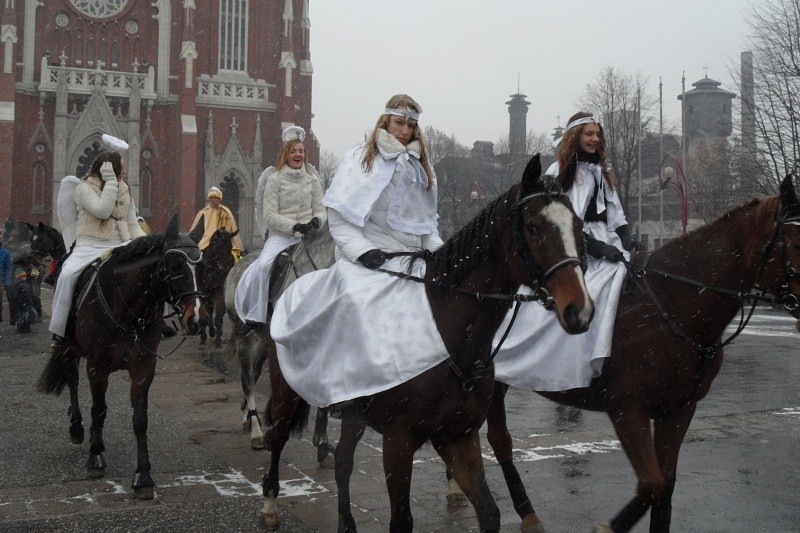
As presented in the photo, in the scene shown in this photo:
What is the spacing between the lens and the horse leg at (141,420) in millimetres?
5688

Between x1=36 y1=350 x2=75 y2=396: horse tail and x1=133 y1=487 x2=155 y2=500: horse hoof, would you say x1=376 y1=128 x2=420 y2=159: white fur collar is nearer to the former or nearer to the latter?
x1=133 y1=487 x2=155 y2=500: horse hoof

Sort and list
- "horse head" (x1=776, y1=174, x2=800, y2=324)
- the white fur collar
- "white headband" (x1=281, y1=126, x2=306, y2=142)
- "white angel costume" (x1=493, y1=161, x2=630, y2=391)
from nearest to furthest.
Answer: "horse head" (x1=776, y1=174, x2=800, y2=324)
the white fur collar
"white angel costume" (x1=493, y1=161, x2=630, y2=391)
"white headband" (x1=281, y1=126, x2=306, y2=142)

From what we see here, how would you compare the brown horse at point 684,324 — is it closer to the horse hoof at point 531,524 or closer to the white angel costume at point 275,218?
the horse hoof at point 531,524

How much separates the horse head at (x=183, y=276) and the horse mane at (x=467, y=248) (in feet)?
8.95

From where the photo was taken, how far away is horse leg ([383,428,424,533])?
3615 millimetres

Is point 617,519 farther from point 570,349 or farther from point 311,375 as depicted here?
point 311,375

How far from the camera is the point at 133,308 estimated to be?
20.7 ft

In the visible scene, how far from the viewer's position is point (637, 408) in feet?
14.3

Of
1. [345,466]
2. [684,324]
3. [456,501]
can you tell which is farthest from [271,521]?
[684,324]

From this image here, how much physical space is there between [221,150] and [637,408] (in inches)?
1598

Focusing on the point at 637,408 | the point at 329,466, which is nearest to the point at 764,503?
the point at 637,408

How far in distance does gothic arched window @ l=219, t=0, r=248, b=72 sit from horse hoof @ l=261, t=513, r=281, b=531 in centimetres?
4144

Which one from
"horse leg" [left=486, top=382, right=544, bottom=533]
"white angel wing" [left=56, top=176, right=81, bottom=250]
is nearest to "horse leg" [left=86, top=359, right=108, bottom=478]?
"white angel wing" [left=56, top=176, right=81, bottom=250]

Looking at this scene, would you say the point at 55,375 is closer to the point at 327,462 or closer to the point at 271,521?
the point at 327,462
